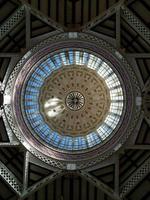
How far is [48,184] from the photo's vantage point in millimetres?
35844

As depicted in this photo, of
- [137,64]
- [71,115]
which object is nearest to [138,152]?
[137,64]

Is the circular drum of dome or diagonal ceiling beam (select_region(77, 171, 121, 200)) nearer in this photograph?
diagonal ceiling beam (select_region(77, 171, 121, 200))

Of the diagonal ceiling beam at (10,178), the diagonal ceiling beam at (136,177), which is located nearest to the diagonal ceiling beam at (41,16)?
the diagonal ceiling beam at (10,178)

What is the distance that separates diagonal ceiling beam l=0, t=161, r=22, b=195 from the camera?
34562 mm

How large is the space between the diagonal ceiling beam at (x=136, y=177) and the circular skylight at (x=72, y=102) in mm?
3600

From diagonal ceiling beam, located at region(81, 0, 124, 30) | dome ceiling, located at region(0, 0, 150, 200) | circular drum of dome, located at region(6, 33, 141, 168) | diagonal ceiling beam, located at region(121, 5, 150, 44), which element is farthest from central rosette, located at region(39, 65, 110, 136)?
diagonal ceiling beam, located at region(121, 5, 150, 44)

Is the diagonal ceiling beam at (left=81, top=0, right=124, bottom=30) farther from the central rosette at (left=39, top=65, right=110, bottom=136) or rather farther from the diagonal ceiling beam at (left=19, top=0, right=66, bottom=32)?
the central rosette at (left=39, top=65, right=110, bottom=136)

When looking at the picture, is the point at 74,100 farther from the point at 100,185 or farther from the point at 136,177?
the point at 136,177

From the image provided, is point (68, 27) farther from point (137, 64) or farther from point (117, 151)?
point (117, 151)

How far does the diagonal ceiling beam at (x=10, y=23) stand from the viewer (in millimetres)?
33688

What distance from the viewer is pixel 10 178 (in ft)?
114

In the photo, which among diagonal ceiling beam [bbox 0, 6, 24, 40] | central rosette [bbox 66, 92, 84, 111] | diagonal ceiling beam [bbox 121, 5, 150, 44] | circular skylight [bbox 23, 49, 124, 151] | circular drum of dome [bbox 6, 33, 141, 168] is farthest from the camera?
central rosette [bbox 66, 92, 84, 111]

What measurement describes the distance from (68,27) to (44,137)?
26.6 ft

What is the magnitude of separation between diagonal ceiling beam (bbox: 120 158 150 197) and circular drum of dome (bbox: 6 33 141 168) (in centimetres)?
206
